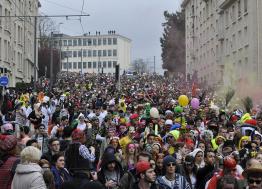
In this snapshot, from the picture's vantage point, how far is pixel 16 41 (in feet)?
163

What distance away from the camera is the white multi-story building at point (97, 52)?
151875mm

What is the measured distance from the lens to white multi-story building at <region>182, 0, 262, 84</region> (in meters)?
37.1

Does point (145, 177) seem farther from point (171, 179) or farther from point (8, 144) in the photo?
point (8, 144)

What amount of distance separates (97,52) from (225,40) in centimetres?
10888

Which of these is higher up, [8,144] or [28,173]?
[8,144]

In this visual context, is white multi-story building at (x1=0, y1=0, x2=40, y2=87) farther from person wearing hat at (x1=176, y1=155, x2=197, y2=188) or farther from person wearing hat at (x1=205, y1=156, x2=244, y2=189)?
person wearing hat at (x1=205, y1=156, x2=244, y2=189)

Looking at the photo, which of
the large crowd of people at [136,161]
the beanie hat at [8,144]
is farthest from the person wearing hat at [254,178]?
the beanie hat at [8,144]

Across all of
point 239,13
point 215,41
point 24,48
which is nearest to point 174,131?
point 239,13

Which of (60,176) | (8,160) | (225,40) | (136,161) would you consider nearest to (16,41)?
(225,40)

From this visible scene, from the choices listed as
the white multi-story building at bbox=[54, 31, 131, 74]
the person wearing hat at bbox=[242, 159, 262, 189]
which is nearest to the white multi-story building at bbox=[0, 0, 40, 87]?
the person wearing hat at bbox=[242, 159, 262, 189]

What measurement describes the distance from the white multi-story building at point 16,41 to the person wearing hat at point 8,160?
3123cm

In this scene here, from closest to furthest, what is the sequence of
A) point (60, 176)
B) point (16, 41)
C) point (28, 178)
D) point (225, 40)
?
point (28, 178) < point (60, 176) < point (225, 40) < point (16, 41)

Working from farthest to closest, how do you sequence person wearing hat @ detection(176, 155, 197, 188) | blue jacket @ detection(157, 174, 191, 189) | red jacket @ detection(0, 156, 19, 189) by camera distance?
person wearing hat @ detection(176, 155, 197, 188) < blue jacket @ detection(157, 174, 191, 189) < red jacket @ detection(0, 156, 19, 189)

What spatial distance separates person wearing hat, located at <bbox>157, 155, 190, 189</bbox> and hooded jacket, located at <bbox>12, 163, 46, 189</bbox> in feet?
6.34
